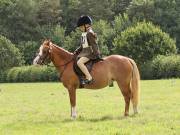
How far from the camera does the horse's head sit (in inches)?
639

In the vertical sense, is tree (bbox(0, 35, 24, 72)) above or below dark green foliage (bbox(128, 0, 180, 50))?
below

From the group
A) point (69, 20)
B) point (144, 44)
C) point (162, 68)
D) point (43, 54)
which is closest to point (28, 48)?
point (69, 20)

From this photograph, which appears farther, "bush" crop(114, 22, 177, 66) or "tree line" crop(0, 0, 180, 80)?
"tree line" crop(0, 0, 180, 80)

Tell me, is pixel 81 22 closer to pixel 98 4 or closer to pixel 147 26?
pixel 147 26

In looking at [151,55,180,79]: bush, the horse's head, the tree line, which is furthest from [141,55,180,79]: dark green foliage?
the horse's head

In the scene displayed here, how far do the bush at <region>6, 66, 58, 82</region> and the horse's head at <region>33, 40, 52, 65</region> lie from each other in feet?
159

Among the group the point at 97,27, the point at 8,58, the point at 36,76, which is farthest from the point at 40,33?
the point at 36,76

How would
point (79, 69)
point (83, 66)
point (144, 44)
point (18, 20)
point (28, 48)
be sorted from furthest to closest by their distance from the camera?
point (18, 20) → point (28, 48) → point (144, 44) → point (79, 69) → point (83, 66)

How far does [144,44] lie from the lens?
69.7 metres

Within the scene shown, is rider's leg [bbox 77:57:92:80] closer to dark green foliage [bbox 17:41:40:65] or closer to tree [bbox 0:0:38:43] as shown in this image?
dark green foliage [bbox 17:41:40:65]

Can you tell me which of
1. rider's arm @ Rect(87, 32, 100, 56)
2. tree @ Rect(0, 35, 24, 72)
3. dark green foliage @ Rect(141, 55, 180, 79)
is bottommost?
tree @ Rect(0, 35, 24, 72)

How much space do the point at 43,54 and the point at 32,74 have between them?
53.5m

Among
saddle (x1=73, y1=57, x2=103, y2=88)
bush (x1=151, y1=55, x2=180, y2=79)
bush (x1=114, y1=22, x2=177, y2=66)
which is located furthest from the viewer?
bush (x1=114, y1=22, x2=177, y2=66)

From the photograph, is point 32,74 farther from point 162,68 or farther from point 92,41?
point 92,41
